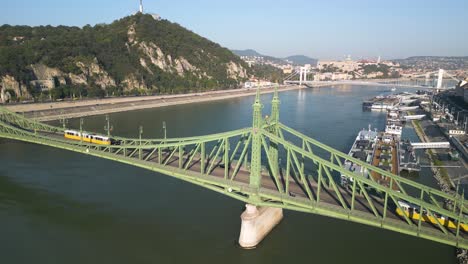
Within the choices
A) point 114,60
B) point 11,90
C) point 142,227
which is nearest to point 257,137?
point 142,227

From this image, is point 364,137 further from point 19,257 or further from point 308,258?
point 19,257

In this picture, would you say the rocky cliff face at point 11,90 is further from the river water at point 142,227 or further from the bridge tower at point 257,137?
the bridge tower at point 257,137

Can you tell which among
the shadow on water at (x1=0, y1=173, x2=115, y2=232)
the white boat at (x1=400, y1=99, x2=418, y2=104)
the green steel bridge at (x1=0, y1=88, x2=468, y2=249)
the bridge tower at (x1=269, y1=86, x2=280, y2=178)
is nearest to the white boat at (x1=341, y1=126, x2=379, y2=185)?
the green steel bridge at (x1=0, y1=88, x2=468, y2=249)

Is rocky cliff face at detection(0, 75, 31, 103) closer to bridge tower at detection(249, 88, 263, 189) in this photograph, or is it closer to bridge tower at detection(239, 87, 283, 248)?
bridge tower at detection(239, 87, 283, 248)

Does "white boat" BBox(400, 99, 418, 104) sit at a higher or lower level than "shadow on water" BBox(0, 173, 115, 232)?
higher

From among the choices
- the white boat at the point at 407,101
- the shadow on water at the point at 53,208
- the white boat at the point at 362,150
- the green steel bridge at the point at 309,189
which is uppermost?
the green steel bridge at the point at 309,189

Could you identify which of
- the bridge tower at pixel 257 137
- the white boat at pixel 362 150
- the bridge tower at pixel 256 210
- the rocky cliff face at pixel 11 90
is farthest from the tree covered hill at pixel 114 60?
the bridge tower at pixel 257 137

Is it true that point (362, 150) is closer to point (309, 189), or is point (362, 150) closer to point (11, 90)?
point (309, 189)
